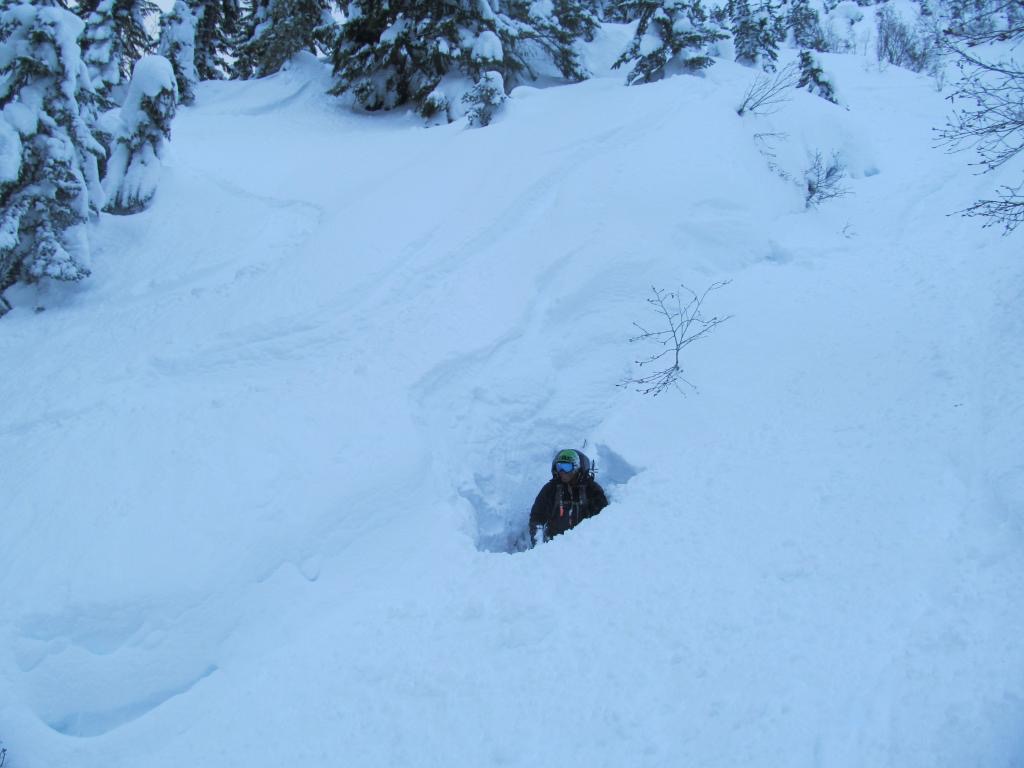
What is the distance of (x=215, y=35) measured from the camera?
21.0m

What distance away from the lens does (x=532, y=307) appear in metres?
7.95

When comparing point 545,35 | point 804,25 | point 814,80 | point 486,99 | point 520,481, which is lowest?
point 520,481

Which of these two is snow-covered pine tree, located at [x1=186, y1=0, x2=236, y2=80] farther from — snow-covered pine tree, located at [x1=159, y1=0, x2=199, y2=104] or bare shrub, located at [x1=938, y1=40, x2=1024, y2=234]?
bare shrub, located at [x1=938, y1=40, x2=1024, y2=234]

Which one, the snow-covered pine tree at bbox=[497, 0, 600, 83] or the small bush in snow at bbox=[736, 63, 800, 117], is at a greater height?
the snow-covered pine tree at bbox=[497, 0, 600, 83]

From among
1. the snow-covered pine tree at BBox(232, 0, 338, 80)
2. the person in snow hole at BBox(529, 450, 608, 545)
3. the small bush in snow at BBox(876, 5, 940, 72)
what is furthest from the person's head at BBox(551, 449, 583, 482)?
the small bush in snow at BBox(876, 5, 940, 72)

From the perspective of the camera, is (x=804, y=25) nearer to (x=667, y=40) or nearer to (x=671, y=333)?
(x=667, y=40)

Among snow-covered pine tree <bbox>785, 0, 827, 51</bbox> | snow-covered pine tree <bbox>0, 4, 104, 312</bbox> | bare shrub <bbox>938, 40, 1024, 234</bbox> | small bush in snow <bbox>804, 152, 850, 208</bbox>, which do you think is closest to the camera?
bare shrub <bbox>938, 40, 1024, 234</bbox>

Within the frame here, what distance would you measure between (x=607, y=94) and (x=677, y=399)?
30.0ft

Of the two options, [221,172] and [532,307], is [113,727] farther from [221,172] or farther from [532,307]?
[221,172]

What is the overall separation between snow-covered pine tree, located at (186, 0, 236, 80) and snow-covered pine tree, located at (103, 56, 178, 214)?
38.8 ft

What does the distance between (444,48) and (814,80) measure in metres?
9.36

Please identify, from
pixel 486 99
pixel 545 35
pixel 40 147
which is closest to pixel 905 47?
pixel 545 35

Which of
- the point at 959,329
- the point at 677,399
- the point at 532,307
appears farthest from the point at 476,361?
the point at 959,329

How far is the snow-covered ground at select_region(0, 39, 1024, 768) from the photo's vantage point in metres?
3.91
